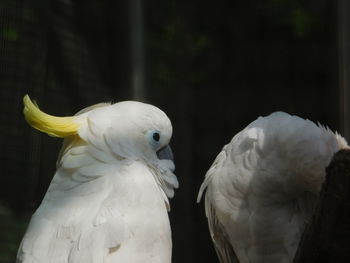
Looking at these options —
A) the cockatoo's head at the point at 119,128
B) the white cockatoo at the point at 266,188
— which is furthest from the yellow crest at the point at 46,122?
the white cockatoo at the point at 266,188

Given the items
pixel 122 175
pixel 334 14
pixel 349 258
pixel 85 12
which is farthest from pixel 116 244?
pixel 334 14

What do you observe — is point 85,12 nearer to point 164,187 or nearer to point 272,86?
point 272,86

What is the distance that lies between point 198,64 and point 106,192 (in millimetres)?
1715

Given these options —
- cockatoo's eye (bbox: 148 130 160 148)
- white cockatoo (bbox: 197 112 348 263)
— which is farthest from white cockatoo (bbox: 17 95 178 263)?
white cockatoo (bbox: 197 112 348 263)

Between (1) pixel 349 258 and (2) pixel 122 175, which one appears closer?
(1) pixel 349 258

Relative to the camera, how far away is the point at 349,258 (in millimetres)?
Result: 1658

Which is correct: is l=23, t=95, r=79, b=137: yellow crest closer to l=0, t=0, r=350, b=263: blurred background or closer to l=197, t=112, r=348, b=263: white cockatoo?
l=197, t=112, r=348, b=263: white cockatoo

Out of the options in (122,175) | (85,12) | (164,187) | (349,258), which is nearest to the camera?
(349,258)

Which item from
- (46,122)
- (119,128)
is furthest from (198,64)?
(46,122)

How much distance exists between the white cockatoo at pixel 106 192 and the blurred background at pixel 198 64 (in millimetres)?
843

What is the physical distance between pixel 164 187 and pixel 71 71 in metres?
1.07

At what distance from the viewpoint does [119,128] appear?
205 cm

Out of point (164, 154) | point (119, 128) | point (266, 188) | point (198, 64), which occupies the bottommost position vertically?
point (266, 188)

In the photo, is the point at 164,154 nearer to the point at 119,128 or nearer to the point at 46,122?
the point at 119,128
